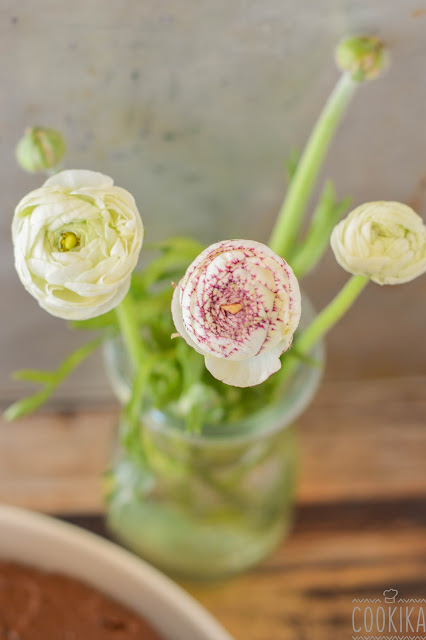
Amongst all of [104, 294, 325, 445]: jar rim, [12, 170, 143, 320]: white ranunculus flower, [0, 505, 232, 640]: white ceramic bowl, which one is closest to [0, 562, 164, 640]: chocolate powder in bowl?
[0, 505, 232, 640]: white ceramic bowl

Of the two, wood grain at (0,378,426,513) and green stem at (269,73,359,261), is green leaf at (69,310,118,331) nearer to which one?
green stem at (269,73,359,261)

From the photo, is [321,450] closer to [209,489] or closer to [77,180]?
[209,489]

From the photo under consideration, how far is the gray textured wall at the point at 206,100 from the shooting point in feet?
0.91

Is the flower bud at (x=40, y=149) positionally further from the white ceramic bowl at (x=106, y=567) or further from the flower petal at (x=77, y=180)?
the white ceramic bowl at (x=106, y=567)

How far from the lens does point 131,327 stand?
27 centimetres

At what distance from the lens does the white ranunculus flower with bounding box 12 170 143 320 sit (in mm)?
193

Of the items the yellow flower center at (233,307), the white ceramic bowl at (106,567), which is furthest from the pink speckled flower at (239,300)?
the white ceramic bowl at (106,567)

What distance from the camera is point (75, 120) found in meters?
0.32

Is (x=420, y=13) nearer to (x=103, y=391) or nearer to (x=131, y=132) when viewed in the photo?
(x=131, y=132)

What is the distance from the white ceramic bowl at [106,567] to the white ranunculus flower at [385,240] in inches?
8.5

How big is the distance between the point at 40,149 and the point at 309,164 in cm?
10

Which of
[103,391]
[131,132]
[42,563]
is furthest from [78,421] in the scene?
[131,132]

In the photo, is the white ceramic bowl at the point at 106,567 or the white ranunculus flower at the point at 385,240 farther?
the white ceramic bowl at the point at 106,567

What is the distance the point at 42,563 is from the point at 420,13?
317 millimetres
